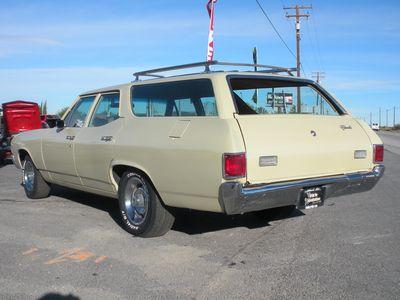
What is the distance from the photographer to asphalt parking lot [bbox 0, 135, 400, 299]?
4.20 metres

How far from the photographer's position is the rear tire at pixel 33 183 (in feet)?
27.8

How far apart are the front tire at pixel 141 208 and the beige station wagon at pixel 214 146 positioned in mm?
12

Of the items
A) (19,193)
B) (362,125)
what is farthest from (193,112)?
(19,193)

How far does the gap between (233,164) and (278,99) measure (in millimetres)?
1971

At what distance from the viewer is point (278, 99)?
251 inches

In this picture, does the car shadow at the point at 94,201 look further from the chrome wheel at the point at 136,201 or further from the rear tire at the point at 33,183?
the chrome wheel at the point at 136,201

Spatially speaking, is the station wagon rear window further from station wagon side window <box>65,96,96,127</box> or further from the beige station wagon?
station wagon side window <box>65,96,96,127</box>

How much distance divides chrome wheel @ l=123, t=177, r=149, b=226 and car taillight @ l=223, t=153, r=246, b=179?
143 centimetres

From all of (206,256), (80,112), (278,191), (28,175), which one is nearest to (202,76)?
(278,191)

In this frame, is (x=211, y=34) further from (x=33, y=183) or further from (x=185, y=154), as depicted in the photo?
(x=185, y=154)

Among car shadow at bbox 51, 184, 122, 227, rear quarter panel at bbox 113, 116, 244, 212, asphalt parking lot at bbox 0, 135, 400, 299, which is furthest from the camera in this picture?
car shadow at bbox 51, 184, 122, 227

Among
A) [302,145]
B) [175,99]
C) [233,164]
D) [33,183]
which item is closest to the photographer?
[233,164]

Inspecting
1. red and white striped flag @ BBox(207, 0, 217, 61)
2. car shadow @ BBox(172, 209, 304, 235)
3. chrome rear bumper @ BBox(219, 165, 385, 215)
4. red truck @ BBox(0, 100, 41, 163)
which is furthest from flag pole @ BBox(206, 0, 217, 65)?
red truck @ BBox(0, 100, 41, 163)

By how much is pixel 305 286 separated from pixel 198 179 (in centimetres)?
140
